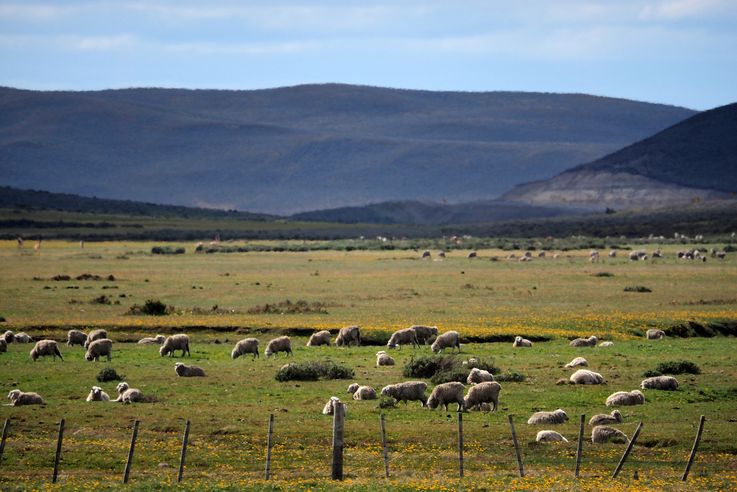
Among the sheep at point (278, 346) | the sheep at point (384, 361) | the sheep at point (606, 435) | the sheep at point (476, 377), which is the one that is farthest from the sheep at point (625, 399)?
the sheep at point (278, 346)

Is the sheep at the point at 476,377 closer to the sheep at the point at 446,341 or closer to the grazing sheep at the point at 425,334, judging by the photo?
the sheep at the point at 446,341

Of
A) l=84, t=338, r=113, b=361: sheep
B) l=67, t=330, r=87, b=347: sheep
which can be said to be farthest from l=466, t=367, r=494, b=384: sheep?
l=67, t=330, r=87, b=347: sheep

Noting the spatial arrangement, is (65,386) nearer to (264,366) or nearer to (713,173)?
(264,366)

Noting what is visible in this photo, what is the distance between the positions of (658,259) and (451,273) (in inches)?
631

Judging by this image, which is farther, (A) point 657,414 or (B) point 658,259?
(B) point 658,259

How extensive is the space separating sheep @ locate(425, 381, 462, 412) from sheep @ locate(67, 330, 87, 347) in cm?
1312

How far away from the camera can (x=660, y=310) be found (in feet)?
135

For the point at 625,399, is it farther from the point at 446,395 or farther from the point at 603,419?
the point at 446,395

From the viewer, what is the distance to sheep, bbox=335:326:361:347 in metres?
A: 32.8

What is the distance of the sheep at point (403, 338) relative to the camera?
32.0 m

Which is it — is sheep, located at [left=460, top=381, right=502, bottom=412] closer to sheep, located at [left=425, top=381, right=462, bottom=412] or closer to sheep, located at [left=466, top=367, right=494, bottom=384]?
sheep, located at [left=425, top=381, right=462, bottom=412]

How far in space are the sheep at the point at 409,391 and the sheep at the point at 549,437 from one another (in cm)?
362

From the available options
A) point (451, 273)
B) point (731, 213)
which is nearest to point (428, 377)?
point (451, 273)

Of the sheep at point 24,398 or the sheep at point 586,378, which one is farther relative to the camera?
the sheep at point 586,378
